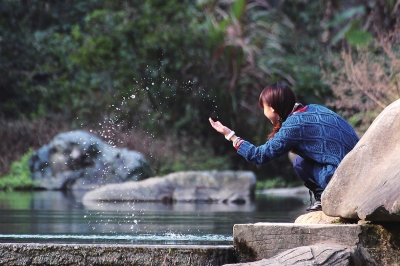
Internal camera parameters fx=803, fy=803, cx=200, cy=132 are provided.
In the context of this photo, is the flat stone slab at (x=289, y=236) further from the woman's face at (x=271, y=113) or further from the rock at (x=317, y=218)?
the woman's face at (x=271, y=113)

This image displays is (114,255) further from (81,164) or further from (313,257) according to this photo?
(81,164)

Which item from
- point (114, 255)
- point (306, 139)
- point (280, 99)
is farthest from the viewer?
point (280, 99)

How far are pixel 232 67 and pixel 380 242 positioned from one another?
14.2 meters

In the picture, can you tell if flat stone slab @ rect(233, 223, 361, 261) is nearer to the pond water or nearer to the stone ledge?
the stone ledge

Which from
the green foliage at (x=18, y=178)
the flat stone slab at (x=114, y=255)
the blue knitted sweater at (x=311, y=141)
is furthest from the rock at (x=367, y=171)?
the green foliage at (x=18, y=178)

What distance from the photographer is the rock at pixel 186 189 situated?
12414mm

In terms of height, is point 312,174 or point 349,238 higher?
point 312,174

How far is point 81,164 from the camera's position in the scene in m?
16.5

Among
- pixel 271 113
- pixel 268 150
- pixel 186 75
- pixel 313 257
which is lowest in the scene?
pixel 313 257

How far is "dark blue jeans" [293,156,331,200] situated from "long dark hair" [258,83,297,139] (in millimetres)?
307

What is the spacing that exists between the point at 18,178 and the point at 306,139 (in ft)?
42.1

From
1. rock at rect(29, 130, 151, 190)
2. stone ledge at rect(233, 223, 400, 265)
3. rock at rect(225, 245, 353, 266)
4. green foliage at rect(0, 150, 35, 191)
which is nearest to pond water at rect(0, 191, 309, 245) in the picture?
stone ledge at rect(233, 223, 400, 265)

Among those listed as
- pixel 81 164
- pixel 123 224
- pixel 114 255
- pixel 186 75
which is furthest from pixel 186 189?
pixel 114 255

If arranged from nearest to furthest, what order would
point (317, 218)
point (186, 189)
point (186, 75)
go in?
point (317, 218)
point (186, 189)
point (186, 75)
